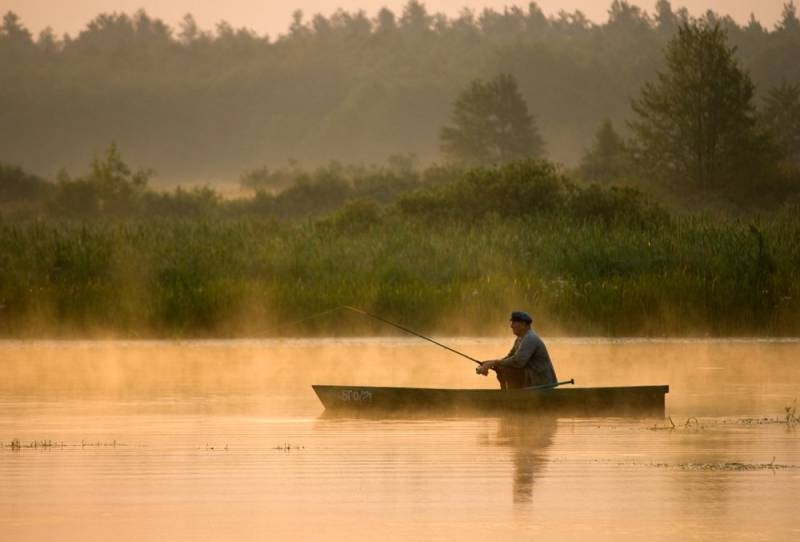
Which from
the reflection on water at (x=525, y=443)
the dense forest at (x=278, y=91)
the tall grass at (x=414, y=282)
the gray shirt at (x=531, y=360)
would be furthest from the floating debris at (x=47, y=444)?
the dense forest at (x=278, y=91)

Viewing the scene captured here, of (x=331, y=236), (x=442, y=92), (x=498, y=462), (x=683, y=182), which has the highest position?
(x=442, y=92)

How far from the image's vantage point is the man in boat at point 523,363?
2120cm

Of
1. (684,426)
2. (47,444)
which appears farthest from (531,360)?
(47,444)

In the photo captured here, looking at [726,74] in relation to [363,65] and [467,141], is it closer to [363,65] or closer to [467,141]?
[467,141]

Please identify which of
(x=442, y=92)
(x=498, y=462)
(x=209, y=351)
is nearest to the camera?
(x=498, y=462)

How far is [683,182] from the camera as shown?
268ft

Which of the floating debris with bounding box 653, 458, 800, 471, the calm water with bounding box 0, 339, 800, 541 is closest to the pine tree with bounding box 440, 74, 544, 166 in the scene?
the calm water with bounding box 0, 339, 800, 541

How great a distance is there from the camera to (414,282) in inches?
1428

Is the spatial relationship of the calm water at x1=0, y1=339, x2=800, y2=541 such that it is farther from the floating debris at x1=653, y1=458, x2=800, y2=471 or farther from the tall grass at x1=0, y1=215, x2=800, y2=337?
the tall grass at x1=0, y1=215, x2=800, y2=337

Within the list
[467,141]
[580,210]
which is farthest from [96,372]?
[467,141]

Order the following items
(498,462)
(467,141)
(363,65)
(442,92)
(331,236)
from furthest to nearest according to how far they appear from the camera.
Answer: (363,65), (442,92), (467,141), (331,236), (498,462)

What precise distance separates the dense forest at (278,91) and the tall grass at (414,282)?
10979 centimetres

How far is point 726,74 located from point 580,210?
3679cm

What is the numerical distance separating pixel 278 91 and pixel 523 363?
15011 cm
